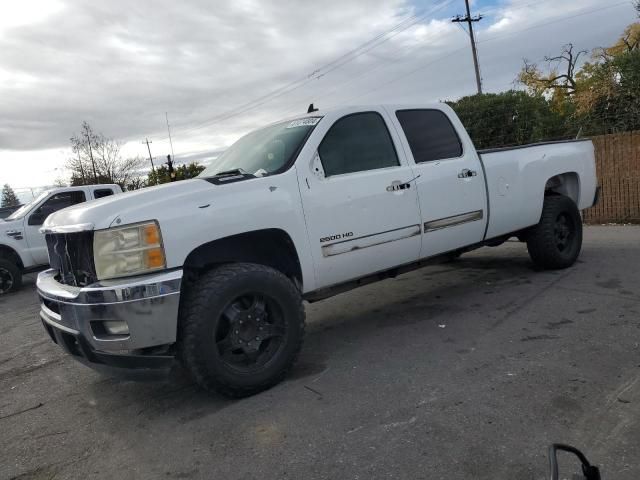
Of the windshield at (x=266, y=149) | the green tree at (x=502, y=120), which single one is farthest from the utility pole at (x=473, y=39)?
the windshield at (x=266, y=149)

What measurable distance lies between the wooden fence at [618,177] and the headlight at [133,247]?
9273 mm

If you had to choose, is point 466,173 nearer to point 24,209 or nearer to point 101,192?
point 101,192

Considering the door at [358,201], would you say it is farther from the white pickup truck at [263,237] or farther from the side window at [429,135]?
the side window at [429,135]

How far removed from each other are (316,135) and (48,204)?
869 centimetres

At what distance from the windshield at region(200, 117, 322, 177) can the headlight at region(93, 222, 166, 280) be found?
0.99m

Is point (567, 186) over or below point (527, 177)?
below

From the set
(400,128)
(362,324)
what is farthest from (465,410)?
(400,128)

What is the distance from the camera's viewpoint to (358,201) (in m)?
4.19

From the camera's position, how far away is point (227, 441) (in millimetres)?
3107

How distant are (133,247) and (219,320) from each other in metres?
0.74

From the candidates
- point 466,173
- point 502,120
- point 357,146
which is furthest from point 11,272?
point 502,120

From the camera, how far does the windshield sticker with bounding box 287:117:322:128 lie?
14.2 ft

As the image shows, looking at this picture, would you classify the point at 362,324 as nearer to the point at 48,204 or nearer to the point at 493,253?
the point at 493,253

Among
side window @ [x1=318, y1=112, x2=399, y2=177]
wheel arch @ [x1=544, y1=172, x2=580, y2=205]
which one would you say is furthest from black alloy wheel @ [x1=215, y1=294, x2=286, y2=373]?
wheel arch @ [x1=544, y1=172, x2=580, y2=205]
